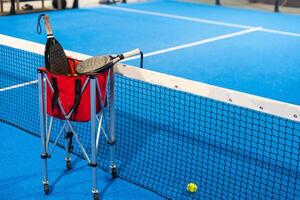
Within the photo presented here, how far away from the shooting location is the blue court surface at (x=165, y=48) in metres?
3.86

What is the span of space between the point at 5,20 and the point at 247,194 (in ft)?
30.4

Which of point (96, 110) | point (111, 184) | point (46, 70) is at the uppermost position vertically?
point (46, 70)

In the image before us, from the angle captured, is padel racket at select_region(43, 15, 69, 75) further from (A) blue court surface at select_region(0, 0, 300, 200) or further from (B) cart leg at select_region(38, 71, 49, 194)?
(A) blue court surface at select_region(0, 0, 300, 200)

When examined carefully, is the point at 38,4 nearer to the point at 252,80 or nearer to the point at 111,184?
the point at 252,80

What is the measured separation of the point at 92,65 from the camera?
3.38 m

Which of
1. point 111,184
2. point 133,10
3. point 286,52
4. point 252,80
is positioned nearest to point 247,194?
point 111,184

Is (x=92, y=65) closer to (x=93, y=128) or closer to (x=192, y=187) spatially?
(x=93, y=128)

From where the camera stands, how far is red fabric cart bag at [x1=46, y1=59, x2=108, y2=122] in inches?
129

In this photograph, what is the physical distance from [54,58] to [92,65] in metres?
0.32

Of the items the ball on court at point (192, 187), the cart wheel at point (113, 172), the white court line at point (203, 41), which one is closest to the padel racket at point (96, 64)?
the cart wheel at point (113, 172)

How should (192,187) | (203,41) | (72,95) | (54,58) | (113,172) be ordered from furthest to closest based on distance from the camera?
1. (203,41)
2. (113,172)
3. (192,187)
4. (54,58)
5. (72,95)

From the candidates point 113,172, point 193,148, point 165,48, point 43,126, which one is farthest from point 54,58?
point 165,48

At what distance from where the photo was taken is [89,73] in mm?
3285

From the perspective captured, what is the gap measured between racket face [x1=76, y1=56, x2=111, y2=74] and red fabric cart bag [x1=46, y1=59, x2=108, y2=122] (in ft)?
0.20
